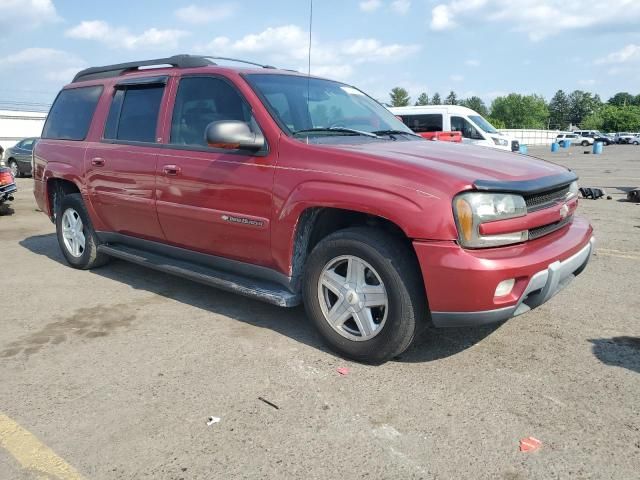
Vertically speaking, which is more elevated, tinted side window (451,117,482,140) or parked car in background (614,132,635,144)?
tinted side window (451,117,482,140)

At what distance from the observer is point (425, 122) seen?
679 inches

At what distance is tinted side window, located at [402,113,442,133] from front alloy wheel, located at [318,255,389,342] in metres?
14.2

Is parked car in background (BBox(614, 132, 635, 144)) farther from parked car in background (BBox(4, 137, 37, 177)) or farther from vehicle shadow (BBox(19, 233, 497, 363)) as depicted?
vehicle shadow (BBox(19, 233, 497, 363))

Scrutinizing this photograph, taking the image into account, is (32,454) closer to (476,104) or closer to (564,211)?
(564,211)

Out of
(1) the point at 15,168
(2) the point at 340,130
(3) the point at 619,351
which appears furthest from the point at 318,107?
(1) the point at 15,168

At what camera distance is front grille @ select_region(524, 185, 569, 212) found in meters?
3.13

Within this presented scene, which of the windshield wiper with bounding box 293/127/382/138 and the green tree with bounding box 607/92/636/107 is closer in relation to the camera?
the windshield wiper with bounding box 293/127/382/138

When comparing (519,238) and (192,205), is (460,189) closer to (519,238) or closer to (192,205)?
(519,238)

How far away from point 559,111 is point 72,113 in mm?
162197

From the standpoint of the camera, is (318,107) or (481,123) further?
(481,123)

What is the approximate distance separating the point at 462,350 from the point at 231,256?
174 centimetres

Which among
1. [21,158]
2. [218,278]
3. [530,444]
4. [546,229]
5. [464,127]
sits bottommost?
[530,444]

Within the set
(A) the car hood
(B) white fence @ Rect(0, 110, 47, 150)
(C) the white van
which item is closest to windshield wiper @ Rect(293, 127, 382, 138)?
(A) the car hood

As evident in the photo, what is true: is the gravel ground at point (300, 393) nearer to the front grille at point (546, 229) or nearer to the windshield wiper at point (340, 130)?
the front grille at point (546, 229)
